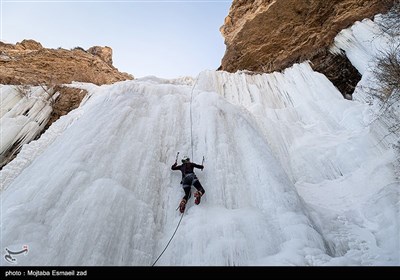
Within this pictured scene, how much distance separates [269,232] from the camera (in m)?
4.55

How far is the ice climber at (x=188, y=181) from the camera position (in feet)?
16.7

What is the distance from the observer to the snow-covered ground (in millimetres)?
4086

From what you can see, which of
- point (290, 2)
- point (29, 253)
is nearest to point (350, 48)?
point (290, 2)

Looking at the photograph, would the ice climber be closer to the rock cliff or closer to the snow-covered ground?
the snow-covered ground

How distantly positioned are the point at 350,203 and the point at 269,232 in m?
2.42

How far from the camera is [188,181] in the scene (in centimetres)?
529

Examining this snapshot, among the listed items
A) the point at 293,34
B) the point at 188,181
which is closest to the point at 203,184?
the point at 188,181

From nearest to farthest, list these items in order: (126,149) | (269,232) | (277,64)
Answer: (269,232) → (126,149) → (277,64)

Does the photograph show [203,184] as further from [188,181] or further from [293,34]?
[293,34]

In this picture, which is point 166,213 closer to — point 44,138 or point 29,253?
point 29,253

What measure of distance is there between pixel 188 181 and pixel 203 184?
39 cm

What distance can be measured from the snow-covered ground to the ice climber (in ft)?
0.52

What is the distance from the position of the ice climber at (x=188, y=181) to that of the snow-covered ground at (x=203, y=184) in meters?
0.16

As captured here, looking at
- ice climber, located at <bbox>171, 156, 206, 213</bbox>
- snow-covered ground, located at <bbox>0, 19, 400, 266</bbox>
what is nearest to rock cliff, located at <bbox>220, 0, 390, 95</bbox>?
snow-covered ground, located at <bbox>0, 19, 400, 266</bbox>
